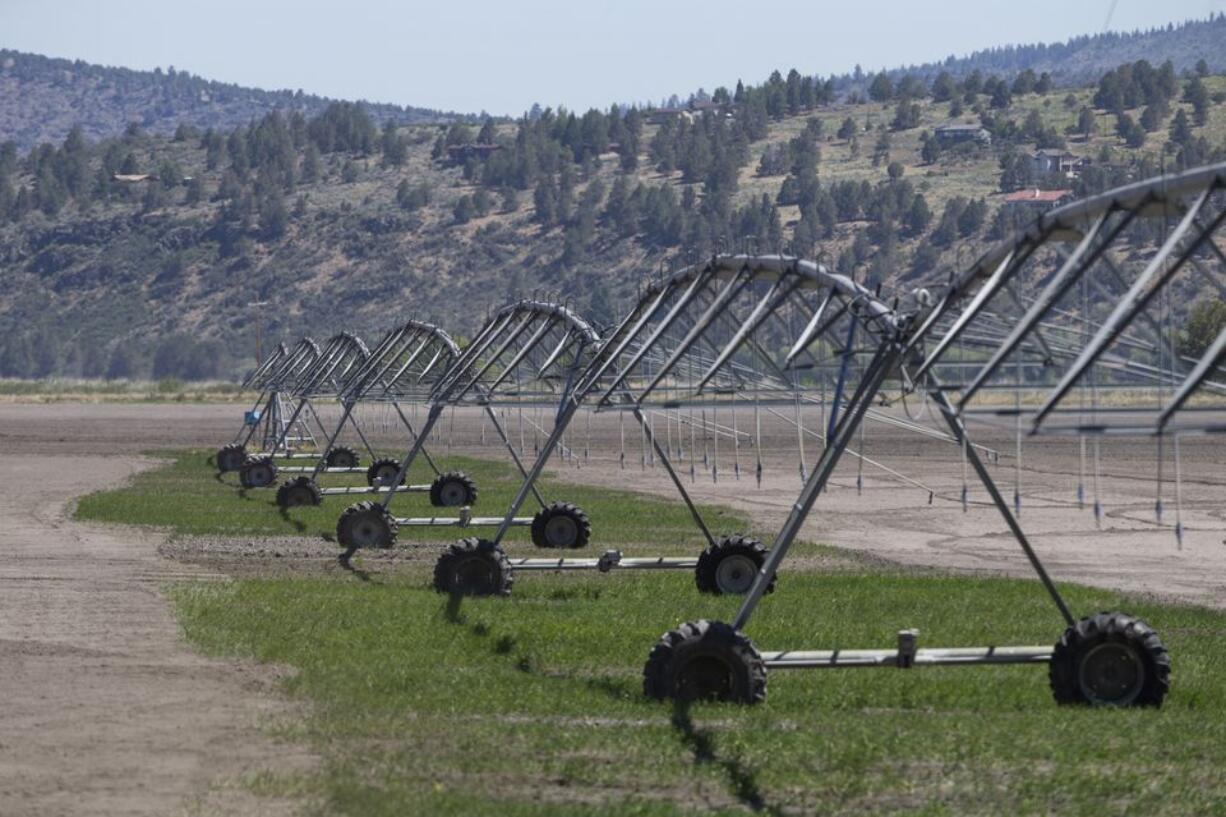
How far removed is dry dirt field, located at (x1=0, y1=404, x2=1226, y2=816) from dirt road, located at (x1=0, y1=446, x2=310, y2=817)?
0.10 ft

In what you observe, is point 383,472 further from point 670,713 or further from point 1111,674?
point 1111,674

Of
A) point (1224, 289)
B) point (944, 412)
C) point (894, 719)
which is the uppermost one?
point (1224, 289)

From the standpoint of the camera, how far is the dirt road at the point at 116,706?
48.0 ft

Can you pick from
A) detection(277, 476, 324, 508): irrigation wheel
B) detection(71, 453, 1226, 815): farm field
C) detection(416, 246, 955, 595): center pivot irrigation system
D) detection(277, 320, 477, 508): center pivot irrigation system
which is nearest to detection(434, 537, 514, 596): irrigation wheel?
detection(416, 246, 955, 595): center pivot irrigation system

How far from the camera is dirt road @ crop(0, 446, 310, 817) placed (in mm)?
14617

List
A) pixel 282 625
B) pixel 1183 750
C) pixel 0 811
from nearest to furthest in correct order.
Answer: pixel 0 811 < pixel 1183 750 < pixel 282 625

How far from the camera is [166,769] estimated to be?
1544 cm

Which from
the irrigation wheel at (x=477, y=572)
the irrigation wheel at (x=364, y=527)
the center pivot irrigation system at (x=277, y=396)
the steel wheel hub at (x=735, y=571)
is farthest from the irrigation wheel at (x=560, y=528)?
the center pivot irrigation system at (x=277, y=396)

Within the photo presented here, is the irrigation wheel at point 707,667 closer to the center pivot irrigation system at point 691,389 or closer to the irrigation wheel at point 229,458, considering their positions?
the center pivot irrigation system at point 691,389

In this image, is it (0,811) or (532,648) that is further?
(532,648)

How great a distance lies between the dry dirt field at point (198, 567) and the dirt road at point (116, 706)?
0.10 ft

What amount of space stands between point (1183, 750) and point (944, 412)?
3436 millimetres

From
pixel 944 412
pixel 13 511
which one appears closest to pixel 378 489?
pixel 13 511

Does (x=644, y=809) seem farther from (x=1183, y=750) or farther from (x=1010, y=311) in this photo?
(x=1010, y=311)
